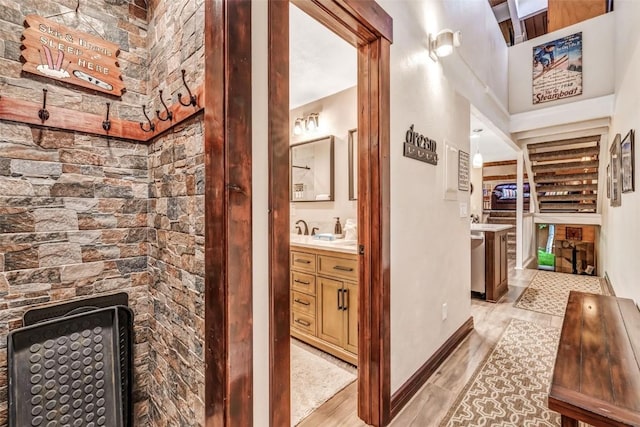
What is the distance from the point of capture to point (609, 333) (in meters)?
1.61

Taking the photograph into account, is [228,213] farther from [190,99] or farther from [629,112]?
[629,112]

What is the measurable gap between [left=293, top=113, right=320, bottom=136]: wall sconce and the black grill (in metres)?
2.69

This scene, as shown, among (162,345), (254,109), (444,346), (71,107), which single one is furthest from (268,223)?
(444,346)

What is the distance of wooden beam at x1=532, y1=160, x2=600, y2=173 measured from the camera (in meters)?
5.90

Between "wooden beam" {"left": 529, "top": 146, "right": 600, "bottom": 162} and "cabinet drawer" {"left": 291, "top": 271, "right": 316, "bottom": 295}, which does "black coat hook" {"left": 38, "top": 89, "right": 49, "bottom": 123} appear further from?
"wooden beam" {"left": 529, "top": 146, "right": 600, "bottom": 162}

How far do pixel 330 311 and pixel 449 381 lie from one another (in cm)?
99

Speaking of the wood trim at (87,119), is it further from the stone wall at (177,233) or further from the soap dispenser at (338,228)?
the soap dispenser at (338,228)

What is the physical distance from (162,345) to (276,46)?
1.31 m

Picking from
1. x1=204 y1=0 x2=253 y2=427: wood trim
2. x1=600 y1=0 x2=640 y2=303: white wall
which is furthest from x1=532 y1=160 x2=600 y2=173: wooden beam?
x1=204 y1=0 x2=253 y2=427: wood trim

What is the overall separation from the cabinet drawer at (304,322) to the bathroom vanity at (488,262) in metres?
2.51

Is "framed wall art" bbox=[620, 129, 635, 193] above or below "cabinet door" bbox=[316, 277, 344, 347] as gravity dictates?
above

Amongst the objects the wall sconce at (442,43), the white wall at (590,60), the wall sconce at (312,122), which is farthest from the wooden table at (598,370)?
the white wall at (590,60)

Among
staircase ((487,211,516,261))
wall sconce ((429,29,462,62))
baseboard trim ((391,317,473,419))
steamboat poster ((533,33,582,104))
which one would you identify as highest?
steamboat poster ((533,33,582,104))

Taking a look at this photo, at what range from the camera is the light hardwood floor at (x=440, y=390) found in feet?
6.01
